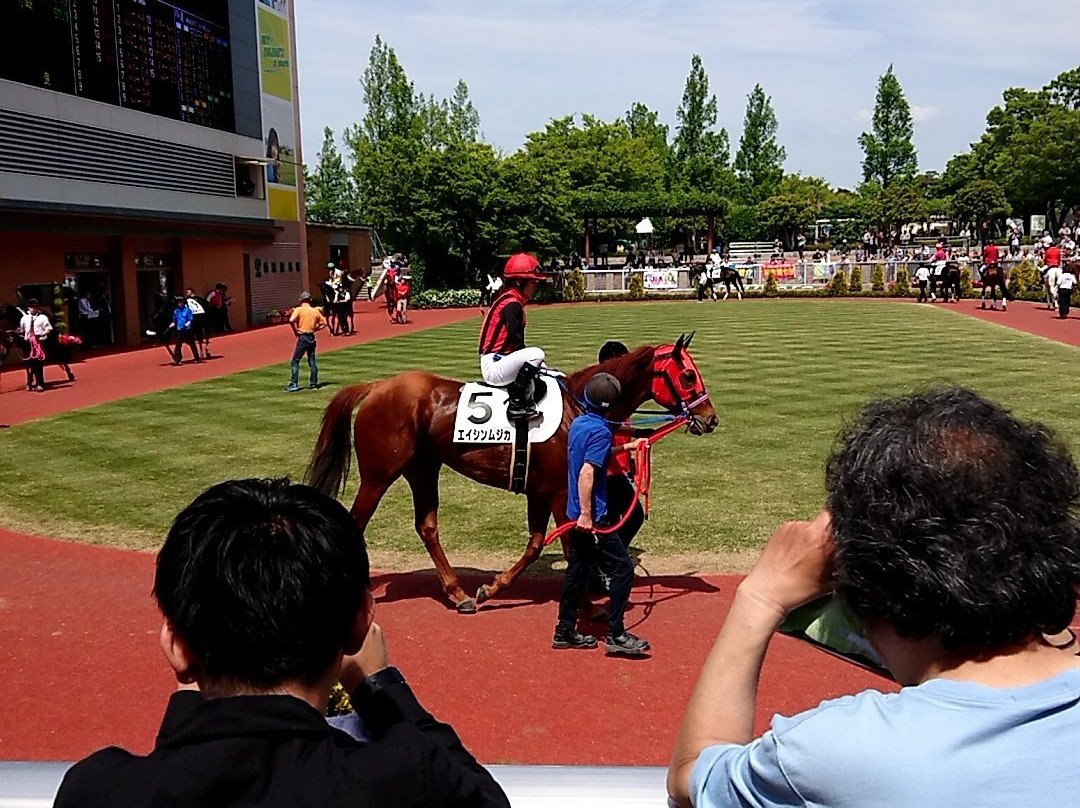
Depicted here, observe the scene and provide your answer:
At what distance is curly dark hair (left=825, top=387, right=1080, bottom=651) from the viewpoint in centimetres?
155

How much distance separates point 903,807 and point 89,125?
2916 centimetres

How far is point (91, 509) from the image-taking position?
10.8m

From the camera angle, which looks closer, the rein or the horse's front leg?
the rein

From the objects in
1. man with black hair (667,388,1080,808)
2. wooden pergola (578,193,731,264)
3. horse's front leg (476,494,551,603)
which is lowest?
horse's front leg (476,494,551,603)

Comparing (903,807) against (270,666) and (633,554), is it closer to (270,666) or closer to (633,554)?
(270,666)

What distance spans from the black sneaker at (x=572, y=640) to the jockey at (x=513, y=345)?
1.60 meters

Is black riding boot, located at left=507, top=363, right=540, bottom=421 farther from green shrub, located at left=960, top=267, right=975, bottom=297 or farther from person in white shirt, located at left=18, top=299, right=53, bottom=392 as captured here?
green shrub, located at left=960, top=267, right=975, bottom=297

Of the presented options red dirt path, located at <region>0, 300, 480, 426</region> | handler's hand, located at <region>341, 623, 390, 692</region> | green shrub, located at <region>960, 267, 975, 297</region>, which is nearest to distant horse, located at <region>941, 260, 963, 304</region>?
green shrub, located at <region>960, 267, 975, 297</region>

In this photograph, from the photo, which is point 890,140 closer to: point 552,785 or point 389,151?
point 389,151

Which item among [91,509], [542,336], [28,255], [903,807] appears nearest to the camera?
[903,807]

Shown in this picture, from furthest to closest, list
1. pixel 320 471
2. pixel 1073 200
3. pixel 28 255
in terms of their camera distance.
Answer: pixel 1073 200 < pixel 28 255 < pixel 320 471

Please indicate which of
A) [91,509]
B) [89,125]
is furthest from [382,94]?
[91,509]

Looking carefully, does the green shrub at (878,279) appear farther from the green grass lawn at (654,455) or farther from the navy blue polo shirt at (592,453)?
the navy blue polo shirt at (592,453)

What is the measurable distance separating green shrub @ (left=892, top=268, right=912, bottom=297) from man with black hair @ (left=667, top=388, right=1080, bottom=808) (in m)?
42.0
